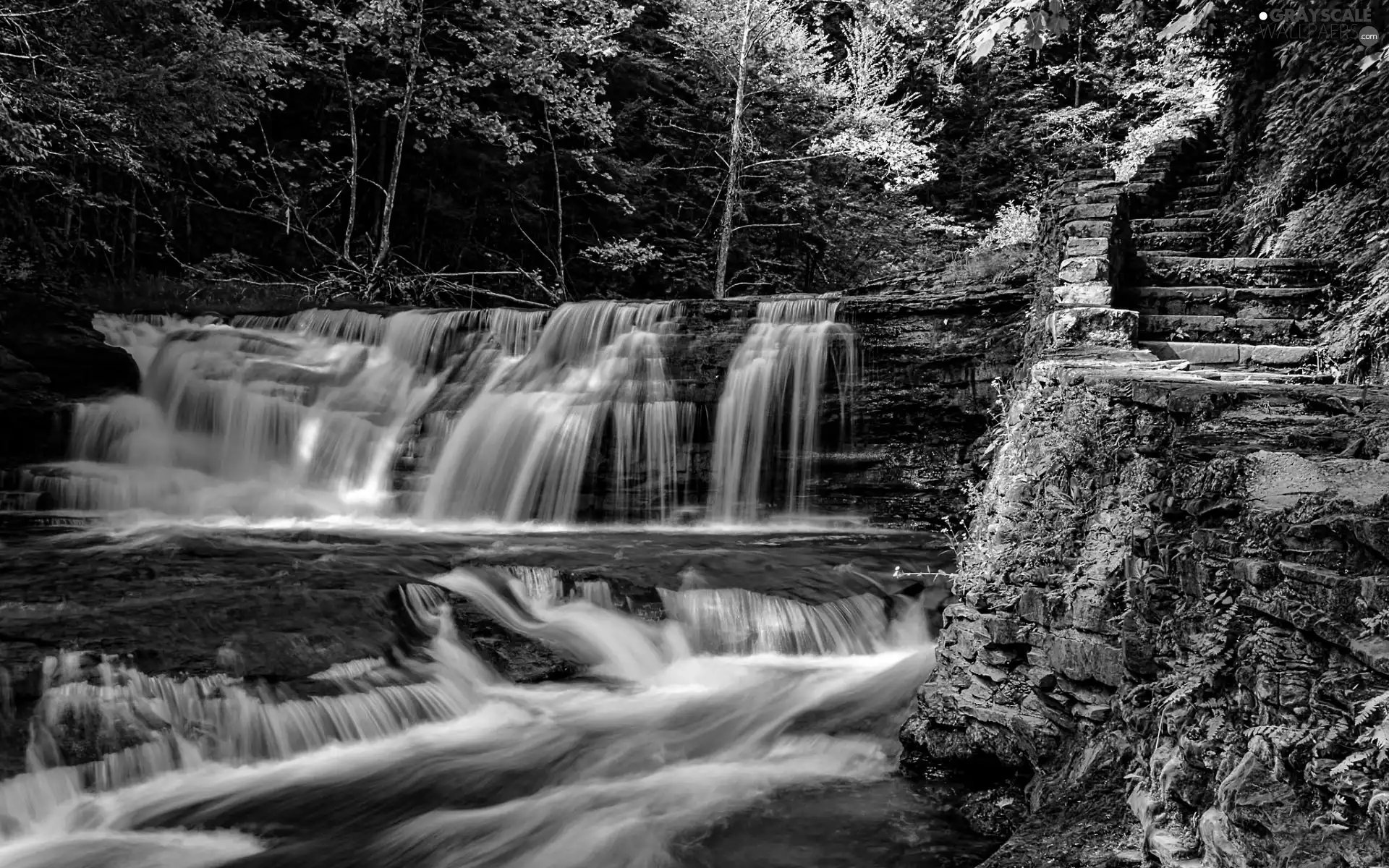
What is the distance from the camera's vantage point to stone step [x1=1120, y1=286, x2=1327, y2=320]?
25.2 feet

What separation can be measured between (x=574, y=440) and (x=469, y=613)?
4.55 metres

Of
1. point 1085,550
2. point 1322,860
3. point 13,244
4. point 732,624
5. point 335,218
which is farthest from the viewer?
point 335,218

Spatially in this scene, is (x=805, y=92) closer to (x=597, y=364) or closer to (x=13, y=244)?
(x=597, y=364)

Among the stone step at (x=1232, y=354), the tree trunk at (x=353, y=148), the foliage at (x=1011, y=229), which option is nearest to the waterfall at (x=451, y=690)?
the stone step at (x=1232, y=354)

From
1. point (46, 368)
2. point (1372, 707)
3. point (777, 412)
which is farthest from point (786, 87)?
point (1372, 707)

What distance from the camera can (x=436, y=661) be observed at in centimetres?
637

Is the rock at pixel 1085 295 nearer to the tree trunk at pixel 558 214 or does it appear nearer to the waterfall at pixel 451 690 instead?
the waterfall at pixel 451 690

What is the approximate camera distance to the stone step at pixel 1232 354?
687cm

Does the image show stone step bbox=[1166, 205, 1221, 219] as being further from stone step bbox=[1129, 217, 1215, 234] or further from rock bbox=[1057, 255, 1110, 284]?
rock bbox=[1057, 255, 1110, 284]

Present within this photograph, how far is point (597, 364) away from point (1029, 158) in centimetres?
1709

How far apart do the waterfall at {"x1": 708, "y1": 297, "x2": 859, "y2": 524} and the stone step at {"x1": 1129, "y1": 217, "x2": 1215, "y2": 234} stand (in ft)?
12.7

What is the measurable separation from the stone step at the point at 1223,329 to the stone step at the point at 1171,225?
158 inches

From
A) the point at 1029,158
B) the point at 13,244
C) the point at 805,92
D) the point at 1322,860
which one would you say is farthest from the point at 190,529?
the point at 1029,158

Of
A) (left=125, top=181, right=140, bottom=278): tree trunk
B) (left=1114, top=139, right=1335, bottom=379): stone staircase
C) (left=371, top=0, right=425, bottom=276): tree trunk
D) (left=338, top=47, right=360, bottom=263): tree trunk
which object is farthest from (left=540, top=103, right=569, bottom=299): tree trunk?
(left=1114, top=139, right=1335, bottom=379): stone staircase
